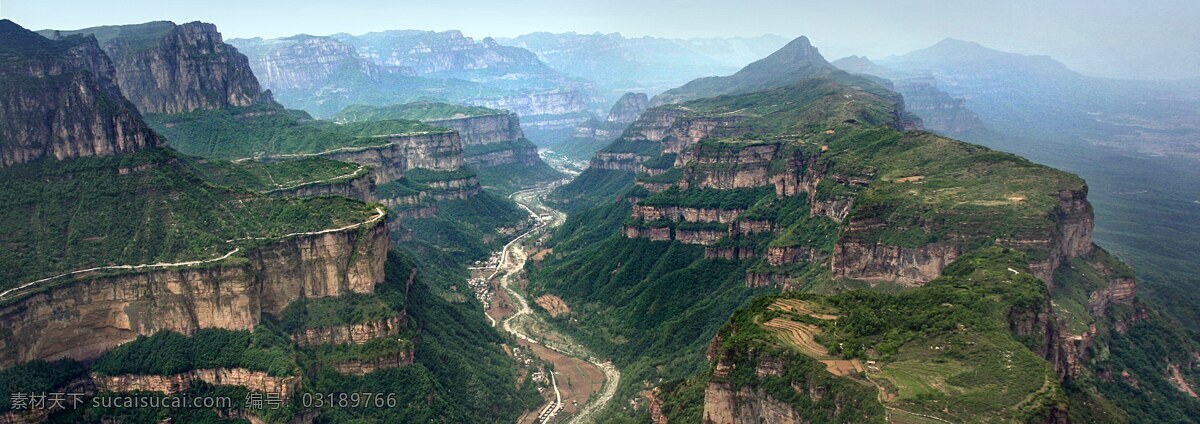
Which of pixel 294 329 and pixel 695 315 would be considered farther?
pixel 695 315

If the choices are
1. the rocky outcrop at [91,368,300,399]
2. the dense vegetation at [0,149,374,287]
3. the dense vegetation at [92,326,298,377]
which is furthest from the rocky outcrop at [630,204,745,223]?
the rocky outcrop at [91,368,300,399]

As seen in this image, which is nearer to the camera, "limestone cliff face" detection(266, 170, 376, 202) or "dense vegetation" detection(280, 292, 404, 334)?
"dense vegetation" detection(280, 292, 404, 334)

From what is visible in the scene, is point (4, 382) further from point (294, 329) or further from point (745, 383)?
point (745, 383)

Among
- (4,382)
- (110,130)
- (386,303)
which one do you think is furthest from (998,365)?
(110,130)

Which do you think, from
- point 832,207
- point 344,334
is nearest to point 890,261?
point 832,207

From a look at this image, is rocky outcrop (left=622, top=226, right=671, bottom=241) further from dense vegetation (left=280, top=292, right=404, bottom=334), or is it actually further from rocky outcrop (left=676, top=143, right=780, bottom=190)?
dense vegetation (left=280, top=292, right=404, bottom=334)

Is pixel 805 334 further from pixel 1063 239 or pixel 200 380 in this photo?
pixel 200 380

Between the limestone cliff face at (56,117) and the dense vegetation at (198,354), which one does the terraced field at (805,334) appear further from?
the limestone cliff face at (56,117)
